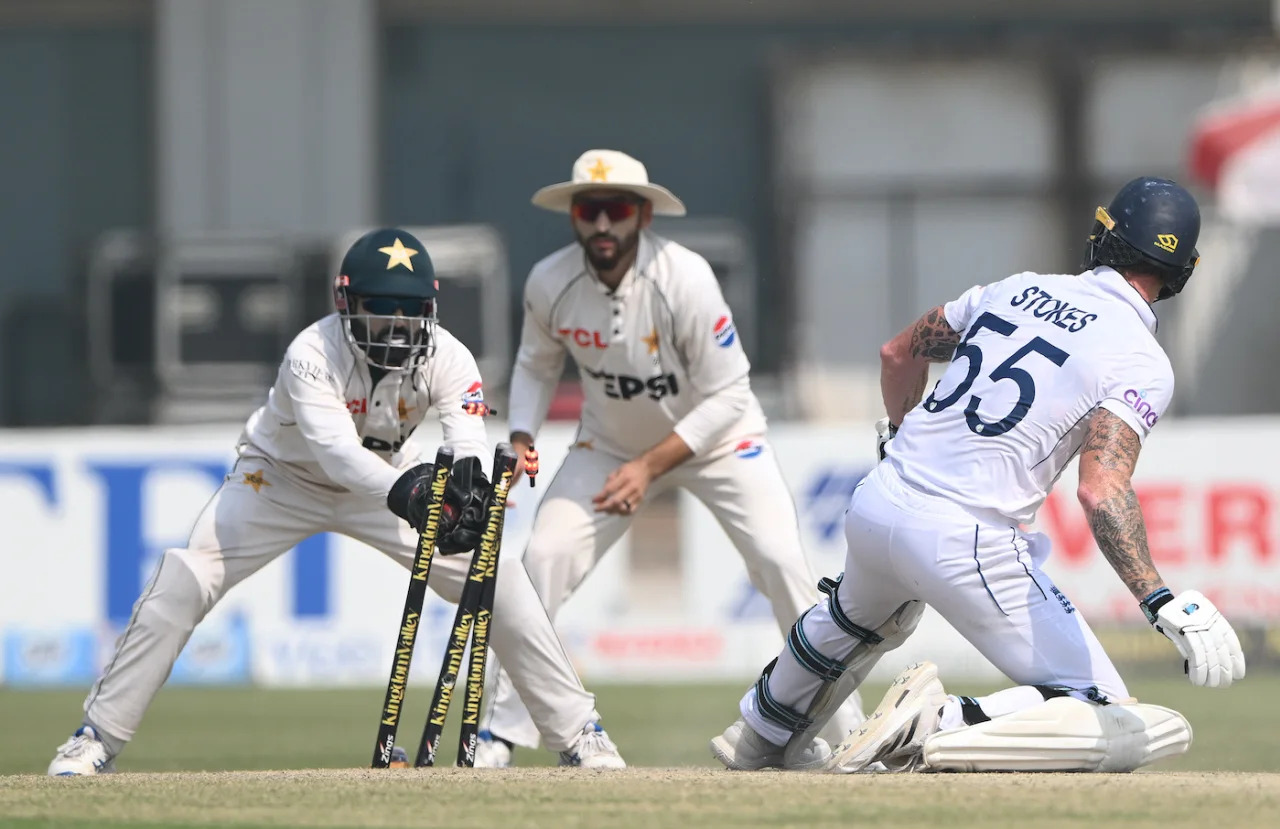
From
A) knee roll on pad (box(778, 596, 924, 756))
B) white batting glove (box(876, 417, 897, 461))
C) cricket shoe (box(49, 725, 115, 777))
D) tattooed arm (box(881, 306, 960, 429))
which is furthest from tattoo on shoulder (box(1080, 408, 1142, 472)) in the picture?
cricket shoe (box(49, 725, 115, 777))

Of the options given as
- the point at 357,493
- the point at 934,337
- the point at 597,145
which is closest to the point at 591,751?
the point at 357,493

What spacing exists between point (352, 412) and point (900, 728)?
242 cm

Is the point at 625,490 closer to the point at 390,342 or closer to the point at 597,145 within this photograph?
the point at 390,342

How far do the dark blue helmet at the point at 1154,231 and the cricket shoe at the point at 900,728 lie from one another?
1.48 metres

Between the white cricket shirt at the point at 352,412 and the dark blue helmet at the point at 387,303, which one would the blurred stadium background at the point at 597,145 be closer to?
the white cricket shirt at the point at 352,412

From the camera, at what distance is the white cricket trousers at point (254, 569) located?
731 cm

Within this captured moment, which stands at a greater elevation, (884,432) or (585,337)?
(585,337)

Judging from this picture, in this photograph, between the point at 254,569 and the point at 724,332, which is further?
the point at 724,332

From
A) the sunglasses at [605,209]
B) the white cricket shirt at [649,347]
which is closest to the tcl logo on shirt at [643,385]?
the white cricket shirt at [649,347]

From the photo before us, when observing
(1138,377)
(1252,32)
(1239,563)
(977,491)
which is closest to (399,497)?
(977,491)

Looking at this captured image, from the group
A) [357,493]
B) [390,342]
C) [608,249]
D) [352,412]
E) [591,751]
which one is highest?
[608,249]

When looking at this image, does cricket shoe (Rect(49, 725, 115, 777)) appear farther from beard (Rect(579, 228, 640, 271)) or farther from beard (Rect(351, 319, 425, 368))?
beard (Rect(579, 228, 640, 271))

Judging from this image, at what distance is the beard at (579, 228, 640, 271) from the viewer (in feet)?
26.7

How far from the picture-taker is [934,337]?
6.78m
